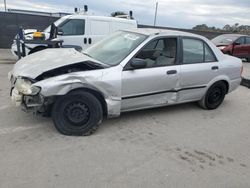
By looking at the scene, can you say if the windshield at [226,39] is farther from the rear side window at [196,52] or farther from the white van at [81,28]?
the rear side window at [196,52]

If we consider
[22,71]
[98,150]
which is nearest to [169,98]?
[98,150]

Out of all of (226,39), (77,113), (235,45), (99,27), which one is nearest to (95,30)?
(99,27)

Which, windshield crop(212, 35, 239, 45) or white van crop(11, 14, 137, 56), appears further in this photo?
windshield crop(212, 35, 239, 45)

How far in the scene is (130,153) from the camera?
150 inches

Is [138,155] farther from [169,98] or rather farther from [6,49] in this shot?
[6,49]

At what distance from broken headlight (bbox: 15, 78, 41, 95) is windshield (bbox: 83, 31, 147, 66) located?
1.23 m

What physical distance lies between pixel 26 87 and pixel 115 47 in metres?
1.76

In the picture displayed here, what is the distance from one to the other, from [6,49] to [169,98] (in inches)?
462

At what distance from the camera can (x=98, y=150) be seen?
12.5ft

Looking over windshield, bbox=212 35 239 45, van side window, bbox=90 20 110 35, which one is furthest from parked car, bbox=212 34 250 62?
van side window, bbox=90 20 110 35

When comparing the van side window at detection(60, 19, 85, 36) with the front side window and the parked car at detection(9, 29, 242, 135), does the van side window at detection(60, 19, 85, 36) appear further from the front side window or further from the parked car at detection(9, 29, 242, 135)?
the front side window

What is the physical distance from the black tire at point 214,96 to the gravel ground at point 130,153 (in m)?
0.52

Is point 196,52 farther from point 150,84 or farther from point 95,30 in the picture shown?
point 95,30

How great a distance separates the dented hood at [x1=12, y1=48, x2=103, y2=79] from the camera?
4.09 metres
